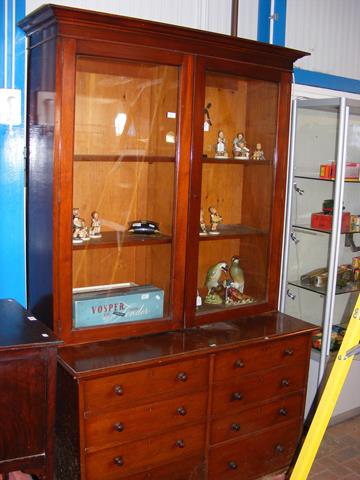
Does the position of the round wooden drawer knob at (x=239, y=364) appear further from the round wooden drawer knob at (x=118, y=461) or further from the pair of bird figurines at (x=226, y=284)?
the round wooden drawer knob at (x=118, y=461)

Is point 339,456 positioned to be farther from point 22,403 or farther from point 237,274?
point 22,403

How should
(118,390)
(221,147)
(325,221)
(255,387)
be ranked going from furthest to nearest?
1. (325,221)
2. (221,147)
3. (255,387)
4. (118,390)

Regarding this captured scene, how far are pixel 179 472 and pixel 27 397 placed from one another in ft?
2.83

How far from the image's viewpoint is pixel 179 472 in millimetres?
2551

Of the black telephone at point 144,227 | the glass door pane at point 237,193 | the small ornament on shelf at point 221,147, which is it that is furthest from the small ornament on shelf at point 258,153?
the black telephone at point 144,227

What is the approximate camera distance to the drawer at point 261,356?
103 inches

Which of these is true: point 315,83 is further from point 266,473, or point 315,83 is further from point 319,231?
point 266,473

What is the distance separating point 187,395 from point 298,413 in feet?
2.57

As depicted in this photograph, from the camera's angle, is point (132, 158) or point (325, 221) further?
point (325, 221)

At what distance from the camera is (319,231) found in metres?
3.46

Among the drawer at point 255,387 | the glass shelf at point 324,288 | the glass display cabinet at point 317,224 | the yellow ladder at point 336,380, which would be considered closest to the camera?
the yellow ladder at point 336,380

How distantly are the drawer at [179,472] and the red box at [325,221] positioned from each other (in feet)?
5.29

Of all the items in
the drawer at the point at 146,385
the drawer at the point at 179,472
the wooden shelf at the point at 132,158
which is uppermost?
the wooden shelf at the point at 132,158

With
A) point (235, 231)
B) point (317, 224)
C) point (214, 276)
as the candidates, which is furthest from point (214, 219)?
point (317, 224)
